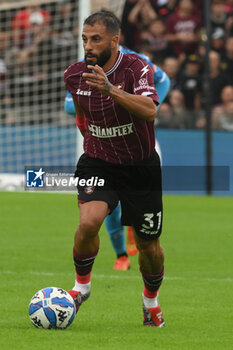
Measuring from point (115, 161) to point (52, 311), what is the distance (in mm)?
1103

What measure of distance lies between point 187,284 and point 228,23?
8983mm

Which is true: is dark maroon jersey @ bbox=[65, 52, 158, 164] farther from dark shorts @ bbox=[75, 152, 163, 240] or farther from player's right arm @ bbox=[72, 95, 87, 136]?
player's right arm @ bbox=[72, 95, 87, 136]

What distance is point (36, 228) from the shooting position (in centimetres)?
1165

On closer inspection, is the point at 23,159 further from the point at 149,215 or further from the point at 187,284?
the point at 149,215

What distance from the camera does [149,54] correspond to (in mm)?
16312

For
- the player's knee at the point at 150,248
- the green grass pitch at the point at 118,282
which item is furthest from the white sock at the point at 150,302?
the player's knee at the point at 150,248

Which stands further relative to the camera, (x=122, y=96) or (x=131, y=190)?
(x=131, y=190)

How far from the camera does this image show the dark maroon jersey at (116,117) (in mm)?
5879

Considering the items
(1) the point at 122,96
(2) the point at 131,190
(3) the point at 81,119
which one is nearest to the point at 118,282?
(3) the point at 81,119

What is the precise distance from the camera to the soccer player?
5.79 metres

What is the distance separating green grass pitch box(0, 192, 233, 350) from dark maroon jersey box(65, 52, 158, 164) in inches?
46.7

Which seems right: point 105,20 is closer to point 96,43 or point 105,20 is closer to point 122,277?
point 96,43

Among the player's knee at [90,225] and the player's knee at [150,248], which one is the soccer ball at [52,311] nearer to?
the player's knee at [90,225]

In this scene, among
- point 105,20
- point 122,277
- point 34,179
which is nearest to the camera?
point 105,20
